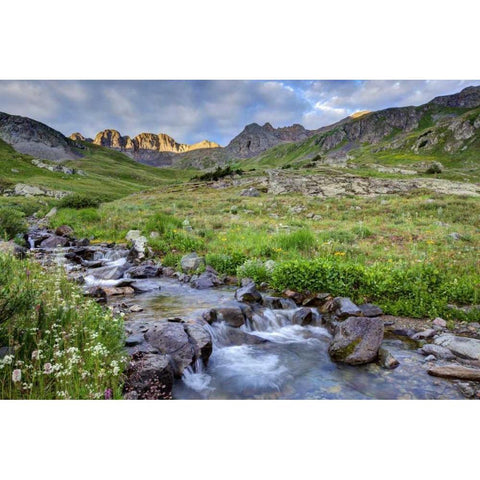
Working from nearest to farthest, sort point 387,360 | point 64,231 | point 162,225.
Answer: point 387,360 → point 162,225 → point 64,231

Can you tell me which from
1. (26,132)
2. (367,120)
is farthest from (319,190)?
(26,132)

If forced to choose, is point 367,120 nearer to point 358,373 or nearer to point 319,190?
point 319,190

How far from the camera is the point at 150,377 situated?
4438 millimetres

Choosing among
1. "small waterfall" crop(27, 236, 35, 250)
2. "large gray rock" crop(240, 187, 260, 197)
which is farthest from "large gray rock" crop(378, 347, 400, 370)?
"large gray rock" crop(240, 187, 260, 197)

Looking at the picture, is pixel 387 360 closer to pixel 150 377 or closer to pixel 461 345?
pixel 461 345

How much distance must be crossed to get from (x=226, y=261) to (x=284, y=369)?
6098 millimetres

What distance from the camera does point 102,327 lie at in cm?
484

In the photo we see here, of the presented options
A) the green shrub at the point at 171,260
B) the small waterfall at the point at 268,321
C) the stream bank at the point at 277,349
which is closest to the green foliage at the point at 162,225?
the green shrub at the point at 171,260

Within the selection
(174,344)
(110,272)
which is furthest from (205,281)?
(174,344)

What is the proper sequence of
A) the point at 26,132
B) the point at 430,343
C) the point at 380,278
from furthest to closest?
the point at 26,132, the point at 380,278, the point at 430,343

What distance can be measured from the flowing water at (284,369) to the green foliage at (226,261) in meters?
2.88

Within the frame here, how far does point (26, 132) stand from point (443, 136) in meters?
205

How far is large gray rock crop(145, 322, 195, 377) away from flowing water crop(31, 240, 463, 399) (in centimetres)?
16

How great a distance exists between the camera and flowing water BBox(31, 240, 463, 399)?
5.02 metres
